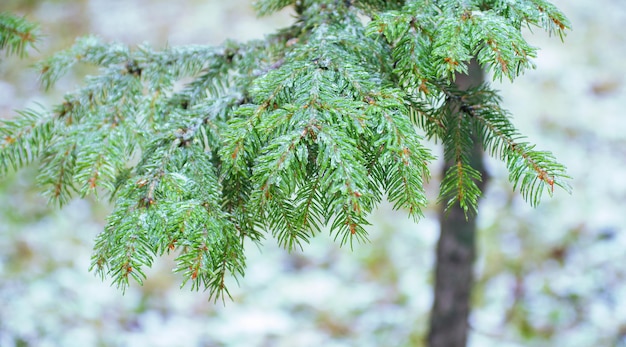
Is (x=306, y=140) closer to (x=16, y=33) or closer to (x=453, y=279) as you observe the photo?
(x=16, y=33)

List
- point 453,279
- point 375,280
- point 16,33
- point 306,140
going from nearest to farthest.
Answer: point 306,140, point 16,33, point 453,279, point 375,280

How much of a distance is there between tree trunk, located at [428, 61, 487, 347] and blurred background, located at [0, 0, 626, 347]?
0.69m

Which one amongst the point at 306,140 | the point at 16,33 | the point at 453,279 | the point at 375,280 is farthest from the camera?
the point at 375,280

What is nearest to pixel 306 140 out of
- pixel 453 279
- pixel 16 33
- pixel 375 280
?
A: pixel 16 33

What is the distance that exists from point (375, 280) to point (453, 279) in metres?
1.26

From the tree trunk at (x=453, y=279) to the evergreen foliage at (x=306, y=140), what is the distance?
118 cm

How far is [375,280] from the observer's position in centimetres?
347

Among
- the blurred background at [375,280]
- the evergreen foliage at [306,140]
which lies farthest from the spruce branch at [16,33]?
the blurred background at [375,280]

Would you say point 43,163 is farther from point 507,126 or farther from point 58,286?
point 58,286

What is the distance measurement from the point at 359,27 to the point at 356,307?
2609 millimetres

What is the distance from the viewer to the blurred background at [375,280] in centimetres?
299

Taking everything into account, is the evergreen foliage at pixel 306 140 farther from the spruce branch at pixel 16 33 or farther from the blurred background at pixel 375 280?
the blurred background at pixel 375 280

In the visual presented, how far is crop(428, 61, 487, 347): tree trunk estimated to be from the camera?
7.06 feet

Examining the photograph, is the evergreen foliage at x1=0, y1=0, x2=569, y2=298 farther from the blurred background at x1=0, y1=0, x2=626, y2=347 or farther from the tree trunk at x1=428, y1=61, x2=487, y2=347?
the blurred background at x1=0, y1=0, x2=626, y2=347
